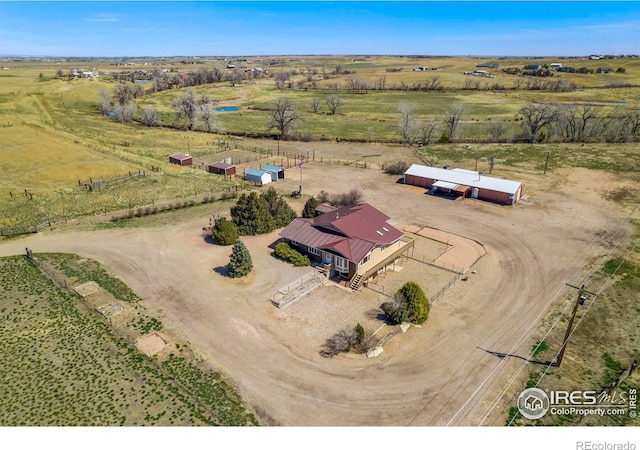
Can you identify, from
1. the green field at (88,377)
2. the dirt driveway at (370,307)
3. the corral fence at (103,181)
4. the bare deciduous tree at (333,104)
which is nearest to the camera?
the green field at (88,377)

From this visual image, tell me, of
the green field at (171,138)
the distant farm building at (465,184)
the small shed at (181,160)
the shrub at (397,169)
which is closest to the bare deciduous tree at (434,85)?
the green field at (171,138)

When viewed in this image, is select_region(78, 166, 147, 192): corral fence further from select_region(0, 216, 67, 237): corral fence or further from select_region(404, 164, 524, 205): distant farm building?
select_region(404, 164, 524, 205): distant farm building

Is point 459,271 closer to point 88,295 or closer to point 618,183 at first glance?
point 88,295

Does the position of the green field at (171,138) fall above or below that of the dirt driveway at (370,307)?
above

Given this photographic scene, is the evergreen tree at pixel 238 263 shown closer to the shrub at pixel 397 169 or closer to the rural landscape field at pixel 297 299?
the rural landscape field at pixel 297 299

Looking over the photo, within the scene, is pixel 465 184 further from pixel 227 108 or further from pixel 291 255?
pixel 227 108

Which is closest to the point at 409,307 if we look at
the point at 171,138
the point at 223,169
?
the point at 223,169

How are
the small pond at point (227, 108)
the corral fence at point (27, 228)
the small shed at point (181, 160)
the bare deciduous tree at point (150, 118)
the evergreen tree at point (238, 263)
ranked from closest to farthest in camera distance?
the evergreen tree at point (238, 263), the corral fence at point (27, 228), the small shed at point (181, 160), the bare deciduous tree at point (150, 118), the small pond at point (227, 108)
